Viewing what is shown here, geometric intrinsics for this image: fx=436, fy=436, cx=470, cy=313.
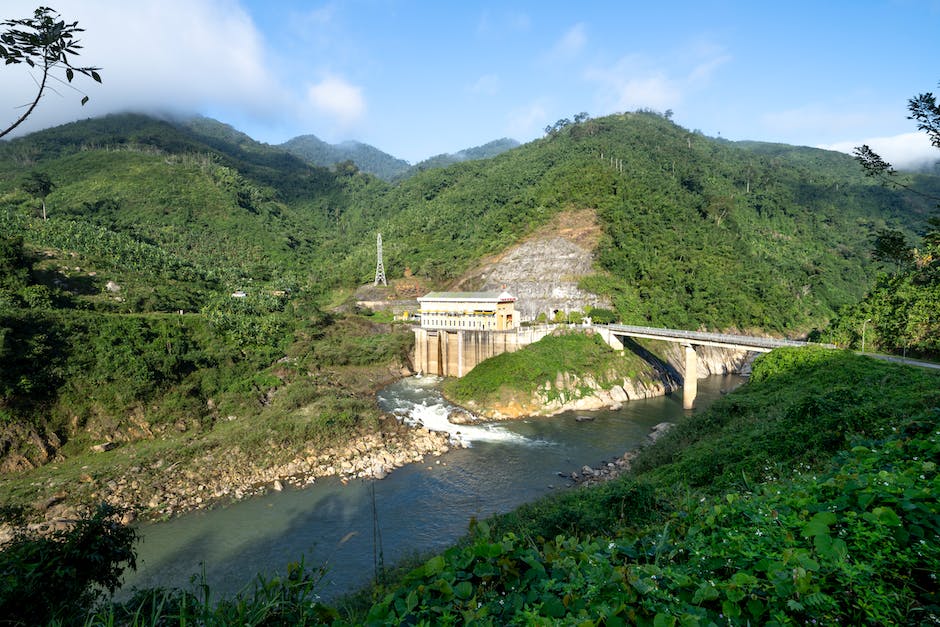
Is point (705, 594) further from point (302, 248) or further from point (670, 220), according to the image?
point (302, 248)

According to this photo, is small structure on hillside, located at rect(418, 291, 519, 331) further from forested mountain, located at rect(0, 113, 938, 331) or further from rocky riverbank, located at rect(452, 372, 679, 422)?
forested mountain, located at rect(0, 113, 938, 331)

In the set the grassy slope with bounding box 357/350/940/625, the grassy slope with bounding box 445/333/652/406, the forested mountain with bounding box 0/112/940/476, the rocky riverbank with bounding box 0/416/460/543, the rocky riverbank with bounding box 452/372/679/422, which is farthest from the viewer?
the grassy slope with bounding box 445/333/652/406

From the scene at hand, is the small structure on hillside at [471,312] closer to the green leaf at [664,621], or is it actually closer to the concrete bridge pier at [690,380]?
the concrete bridge pier at [690,380]

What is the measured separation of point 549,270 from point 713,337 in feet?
86.5

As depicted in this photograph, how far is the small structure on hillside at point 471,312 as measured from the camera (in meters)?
49.9

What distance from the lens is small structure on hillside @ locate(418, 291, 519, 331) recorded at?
164ft

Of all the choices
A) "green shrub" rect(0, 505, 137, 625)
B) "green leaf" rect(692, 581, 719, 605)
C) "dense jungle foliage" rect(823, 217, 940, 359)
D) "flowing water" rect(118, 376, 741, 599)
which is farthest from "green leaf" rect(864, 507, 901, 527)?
"dense jungle foliage" rect(823, 217, 940, 359)

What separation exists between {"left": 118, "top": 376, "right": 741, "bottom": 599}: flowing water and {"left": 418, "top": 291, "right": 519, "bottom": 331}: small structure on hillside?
1563 centimetres

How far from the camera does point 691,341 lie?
1665 inches

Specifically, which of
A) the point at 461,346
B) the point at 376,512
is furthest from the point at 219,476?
the point at 461,346

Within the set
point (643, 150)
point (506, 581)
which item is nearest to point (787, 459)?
point (506, 581)

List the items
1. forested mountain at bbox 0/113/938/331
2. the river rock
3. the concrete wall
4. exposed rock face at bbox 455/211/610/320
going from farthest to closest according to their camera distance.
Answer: forested mountain at bbox 0/113/938/331
exposed rock face at bbox 455/211/610/320
the concrete wall
the river rock

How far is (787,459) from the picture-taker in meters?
14.1

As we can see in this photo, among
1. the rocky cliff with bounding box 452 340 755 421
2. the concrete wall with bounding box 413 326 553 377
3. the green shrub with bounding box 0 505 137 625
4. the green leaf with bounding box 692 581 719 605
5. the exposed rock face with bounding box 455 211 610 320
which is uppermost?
the exposed rock face with bounding box 455 211 610 320
